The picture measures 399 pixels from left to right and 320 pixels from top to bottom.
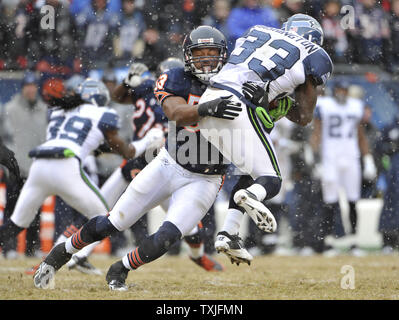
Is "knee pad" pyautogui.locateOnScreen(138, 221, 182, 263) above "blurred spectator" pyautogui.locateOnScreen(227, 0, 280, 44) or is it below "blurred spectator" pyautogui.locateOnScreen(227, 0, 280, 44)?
below

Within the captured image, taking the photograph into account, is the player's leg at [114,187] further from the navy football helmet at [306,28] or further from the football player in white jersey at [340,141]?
the football player in white jersey at [340,141]

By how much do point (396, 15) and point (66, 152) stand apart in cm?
641

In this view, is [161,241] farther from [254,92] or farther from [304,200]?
[304,200]

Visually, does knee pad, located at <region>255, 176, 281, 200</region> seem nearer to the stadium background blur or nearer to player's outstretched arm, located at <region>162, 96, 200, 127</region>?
player's outstretched arm, located at <region>162, 96, 200, 127</region>

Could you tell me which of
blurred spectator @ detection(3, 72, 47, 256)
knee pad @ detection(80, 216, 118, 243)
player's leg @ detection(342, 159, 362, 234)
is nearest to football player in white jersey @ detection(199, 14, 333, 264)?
knee pad @ detection(80, 216, 118, 243)

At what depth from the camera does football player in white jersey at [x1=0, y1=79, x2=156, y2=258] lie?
5.80m

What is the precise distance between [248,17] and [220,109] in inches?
232

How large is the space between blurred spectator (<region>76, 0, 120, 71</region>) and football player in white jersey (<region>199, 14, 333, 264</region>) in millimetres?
5766

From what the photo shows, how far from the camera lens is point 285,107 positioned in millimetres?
4742

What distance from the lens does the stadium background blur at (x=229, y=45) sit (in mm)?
8945

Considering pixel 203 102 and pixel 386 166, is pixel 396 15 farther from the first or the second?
pixel 203 102

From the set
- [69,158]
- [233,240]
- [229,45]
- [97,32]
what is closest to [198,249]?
[69,158]

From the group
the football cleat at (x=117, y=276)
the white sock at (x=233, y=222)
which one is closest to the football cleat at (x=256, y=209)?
the white sock at (x=233, y=222)

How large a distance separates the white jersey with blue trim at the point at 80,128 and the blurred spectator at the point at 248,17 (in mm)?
3893
